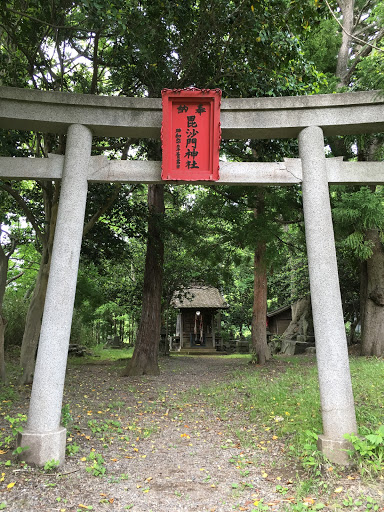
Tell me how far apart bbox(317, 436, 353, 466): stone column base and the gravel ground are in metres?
0.16

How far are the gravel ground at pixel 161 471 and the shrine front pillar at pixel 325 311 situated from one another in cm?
45

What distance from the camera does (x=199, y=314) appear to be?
21234 millimetres

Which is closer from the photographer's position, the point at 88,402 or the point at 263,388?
the point at 88,402

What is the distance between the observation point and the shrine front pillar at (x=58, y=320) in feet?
13.3

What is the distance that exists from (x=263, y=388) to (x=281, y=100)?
18.6ft

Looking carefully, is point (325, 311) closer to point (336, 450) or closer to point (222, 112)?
point (336, 450)

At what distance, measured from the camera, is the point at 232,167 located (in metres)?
4.86

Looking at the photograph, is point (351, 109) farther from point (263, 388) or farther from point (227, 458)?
point (263, 388)

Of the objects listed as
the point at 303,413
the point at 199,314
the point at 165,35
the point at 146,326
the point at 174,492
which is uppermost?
the point at 165,35

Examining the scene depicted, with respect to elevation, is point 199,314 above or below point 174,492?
above

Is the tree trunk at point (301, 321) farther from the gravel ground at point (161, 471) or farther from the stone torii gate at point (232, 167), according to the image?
the stone torii gate at point (232, 167)

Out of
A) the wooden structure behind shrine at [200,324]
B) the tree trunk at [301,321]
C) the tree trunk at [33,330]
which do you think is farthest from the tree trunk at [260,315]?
the wooden structure behind shrine at [200,324]

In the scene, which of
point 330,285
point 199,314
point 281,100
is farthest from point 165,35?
point 199,314

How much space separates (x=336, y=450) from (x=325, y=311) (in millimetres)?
1490
